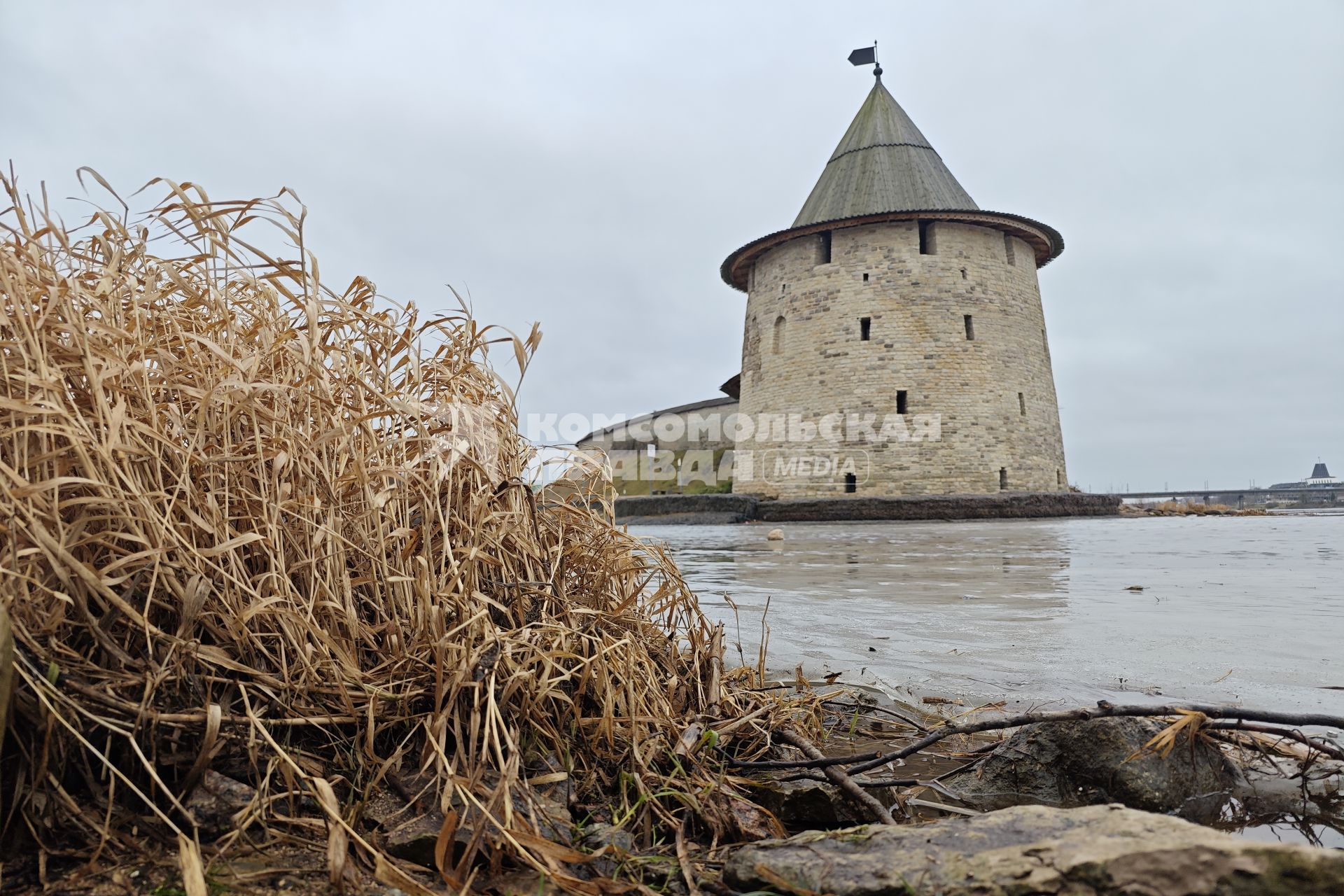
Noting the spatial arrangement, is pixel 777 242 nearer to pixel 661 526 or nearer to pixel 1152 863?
pixel 661 526

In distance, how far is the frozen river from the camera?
101 inches

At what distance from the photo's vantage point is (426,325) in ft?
5.98

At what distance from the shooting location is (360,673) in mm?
1296

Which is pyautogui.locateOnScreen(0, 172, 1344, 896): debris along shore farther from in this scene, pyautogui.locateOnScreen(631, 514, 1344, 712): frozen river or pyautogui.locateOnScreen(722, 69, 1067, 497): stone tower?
pyautogui.locateOnScreen(722, 69, 1067, 497): stone tower

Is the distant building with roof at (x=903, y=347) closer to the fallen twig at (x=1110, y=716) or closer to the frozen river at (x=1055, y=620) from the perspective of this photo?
the frozen river at (x=1055, y=620)

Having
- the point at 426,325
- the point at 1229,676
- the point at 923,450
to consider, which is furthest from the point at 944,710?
the point at 923,450

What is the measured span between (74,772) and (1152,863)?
4.40 feet

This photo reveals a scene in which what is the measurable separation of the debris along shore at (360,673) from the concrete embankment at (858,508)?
17.1 metres

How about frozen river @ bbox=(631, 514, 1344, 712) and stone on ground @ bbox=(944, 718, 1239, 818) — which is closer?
stone on ground @ bbox=(944, 718, 1239, 818)

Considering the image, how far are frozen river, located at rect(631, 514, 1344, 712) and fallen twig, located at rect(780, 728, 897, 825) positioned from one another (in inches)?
24.8

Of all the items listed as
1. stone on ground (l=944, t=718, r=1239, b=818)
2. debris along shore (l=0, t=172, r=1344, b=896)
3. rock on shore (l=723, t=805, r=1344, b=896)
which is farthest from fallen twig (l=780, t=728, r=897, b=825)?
stone on ground (l=944, t=718, r=1239, b=818)

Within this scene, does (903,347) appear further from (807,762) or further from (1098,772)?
(807,762)

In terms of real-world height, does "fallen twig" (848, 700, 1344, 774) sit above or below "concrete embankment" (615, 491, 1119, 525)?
below

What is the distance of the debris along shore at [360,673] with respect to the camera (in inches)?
42.6
